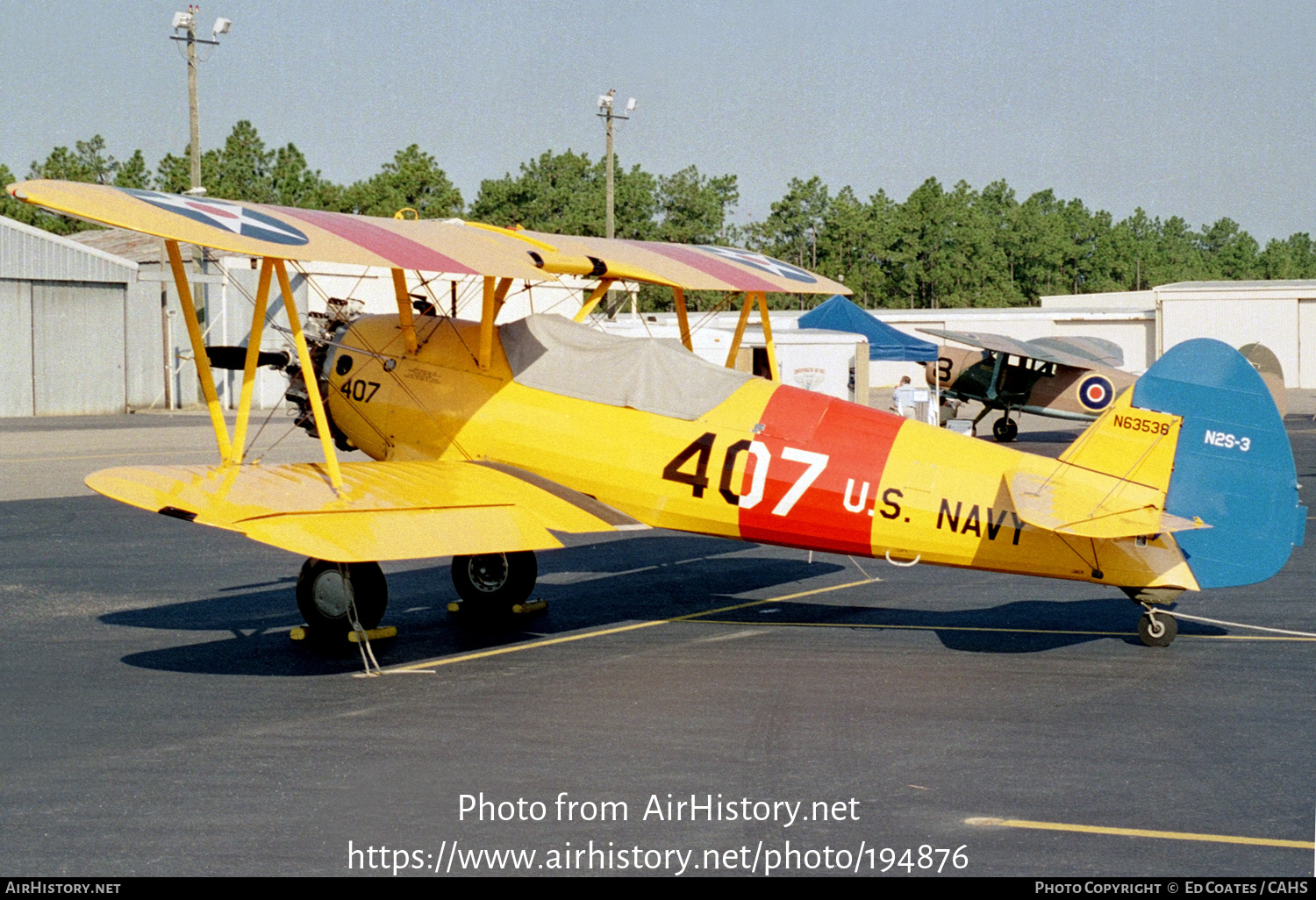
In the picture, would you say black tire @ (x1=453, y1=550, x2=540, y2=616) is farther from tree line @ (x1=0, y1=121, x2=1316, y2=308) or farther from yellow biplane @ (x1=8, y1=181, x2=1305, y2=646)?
tree line @ (x1=0, y1=121, x2=1316, y2=308)

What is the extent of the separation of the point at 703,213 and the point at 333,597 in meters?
75.9

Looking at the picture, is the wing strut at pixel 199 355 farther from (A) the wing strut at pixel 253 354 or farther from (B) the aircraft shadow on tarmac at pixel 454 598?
(B) the aircraft shadow on tarmac at pixel 454 598

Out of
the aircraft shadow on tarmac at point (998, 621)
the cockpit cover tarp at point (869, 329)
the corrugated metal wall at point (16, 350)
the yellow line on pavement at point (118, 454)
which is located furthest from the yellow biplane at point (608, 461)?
the corrugated metal wall at point (16, 350)

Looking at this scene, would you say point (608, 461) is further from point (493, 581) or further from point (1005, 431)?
point (1005, 431)

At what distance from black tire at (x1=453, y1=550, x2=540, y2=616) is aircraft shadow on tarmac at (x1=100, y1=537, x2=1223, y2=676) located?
246mm

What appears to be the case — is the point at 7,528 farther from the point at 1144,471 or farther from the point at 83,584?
the point at 1144,471

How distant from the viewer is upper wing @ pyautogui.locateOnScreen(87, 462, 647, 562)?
24.3ft

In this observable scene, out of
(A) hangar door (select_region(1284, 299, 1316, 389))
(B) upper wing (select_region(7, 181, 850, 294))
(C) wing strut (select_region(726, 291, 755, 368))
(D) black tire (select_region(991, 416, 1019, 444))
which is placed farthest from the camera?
(A) hangar door (select_region(1284, 299, 1316, 389))

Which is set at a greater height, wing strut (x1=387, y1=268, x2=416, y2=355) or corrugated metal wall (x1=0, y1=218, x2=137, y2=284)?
corrugated metal wall (x1=0, y1=218, x2=137, y2=284)

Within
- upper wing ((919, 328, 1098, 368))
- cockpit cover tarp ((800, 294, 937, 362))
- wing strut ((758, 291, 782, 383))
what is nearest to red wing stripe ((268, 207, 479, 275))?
wing strut ((758, 291, 782, 383))

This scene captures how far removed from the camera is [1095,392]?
2764 cm

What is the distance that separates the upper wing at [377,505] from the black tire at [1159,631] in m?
3.47

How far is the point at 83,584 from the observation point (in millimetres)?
11281
